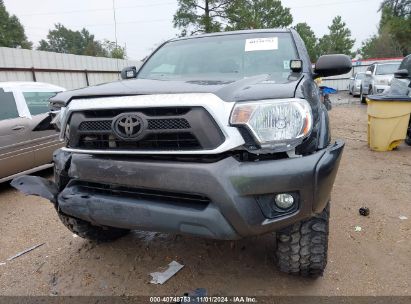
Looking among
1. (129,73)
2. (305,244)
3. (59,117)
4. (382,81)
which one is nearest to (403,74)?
(129,73)

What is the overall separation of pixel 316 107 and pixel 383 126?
4.43 m

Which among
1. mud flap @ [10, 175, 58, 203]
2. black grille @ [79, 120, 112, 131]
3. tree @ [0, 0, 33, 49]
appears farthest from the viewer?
tree @ [0, 0, 33, 49]

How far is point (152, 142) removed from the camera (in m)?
2.03

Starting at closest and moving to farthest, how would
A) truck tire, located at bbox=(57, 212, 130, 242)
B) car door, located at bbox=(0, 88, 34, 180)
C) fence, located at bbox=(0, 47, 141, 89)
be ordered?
truck tire, located at bbox=(57, 212, 130, 242), car door, located at bbox=(0, 88, 34, 180), fence, located at bbox=(0, 47, 141, 89)

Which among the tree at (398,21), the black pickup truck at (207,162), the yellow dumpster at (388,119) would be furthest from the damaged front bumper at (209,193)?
the tree at (398,21)

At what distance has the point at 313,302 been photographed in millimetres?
2225

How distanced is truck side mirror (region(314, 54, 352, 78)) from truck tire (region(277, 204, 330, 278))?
1.31m

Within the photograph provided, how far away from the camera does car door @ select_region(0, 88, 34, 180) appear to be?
4461 mm

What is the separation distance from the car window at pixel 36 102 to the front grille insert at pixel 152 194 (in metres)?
→ 3.21

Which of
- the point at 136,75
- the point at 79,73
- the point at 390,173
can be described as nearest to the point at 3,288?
the point at 136,75

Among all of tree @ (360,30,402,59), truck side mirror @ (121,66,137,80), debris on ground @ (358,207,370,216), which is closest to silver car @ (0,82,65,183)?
truck side mirror @ (121,66,137,80)

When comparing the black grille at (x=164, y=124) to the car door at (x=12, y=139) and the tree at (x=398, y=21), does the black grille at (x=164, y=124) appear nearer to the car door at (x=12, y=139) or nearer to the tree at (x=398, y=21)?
the car door at (x=12, y=139)

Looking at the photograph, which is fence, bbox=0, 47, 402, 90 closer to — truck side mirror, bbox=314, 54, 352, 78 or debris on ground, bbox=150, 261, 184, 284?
debris on ground, bbox=150, 261, 184, 284

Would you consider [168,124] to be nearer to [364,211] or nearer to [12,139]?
[364,211]
